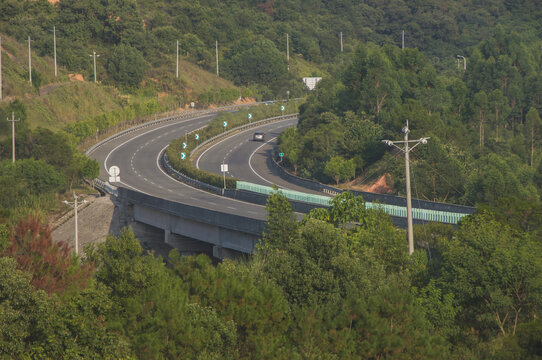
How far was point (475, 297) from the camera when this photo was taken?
90.4 feet

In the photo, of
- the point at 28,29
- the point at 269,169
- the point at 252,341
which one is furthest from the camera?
the point at 28,29

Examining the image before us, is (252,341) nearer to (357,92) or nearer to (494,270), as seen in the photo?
(494,270)

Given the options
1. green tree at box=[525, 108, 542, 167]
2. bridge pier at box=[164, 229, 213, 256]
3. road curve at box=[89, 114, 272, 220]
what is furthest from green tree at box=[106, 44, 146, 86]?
bridge pier at box=[164, 229, 213, 256]

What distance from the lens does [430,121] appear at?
8212cm

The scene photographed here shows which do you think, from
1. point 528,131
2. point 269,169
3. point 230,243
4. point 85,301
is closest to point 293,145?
point 269,169

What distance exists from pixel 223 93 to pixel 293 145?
54377 mm

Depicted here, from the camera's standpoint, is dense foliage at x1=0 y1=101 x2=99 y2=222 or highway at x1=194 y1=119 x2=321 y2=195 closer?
dense foliage at x1=0 y1=101 x2=99 y2=222

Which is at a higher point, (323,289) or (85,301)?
(85,301)

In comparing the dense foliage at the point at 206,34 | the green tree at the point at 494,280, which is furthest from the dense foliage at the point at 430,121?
the dense foliage at the point at 206,34

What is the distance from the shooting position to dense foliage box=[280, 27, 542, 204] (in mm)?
74000

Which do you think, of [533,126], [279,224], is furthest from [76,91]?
[279,224]

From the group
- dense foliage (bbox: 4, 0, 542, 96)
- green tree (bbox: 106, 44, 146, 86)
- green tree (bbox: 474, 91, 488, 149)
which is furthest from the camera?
dense foliage (bbox: 4, 0, 542, 96)

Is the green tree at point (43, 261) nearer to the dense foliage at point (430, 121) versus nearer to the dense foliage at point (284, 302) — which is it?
the dense foliage at point (284, 302)

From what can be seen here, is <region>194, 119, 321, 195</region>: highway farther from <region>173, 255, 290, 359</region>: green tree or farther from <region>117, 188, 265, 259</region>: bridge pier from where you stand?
<region>173, 255, 290, 359</region>: green tree
